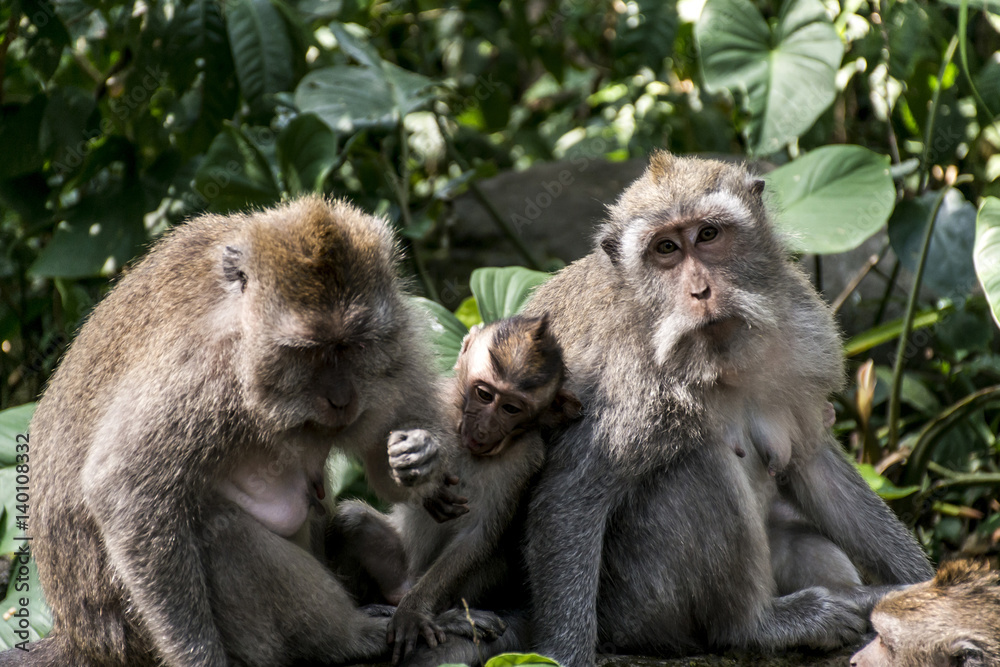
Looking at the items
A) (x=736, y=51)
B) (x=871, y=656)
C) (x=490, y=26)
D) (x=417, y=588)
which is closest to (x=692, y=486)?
(x=871, y=656)

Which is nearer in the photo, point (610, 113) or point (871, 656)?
point (871, 656)

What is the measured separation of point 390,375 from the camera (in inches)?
146

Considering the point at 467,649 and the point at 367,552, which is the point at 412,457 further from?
the point at 367,552

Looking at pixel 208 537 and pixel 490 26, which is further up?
pixel 208 537

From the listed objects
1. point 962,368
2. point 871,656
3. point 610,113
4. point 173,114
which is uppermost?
point 871,656

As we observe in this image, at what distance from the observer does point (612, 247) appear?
4117 mm

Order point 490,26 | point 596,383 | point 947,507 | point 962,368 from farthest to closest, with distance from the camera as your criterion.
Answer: point 490,26 → point 962,368 → point 947,507 → point 596,383

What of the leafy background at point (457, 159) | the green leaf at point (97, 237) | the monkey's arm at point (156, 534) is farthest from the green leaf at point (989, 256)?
the green leaf at point (97, 237)

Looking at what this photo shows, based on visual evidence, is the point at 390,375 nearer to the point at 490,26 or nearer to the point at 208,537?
the point at 208,537

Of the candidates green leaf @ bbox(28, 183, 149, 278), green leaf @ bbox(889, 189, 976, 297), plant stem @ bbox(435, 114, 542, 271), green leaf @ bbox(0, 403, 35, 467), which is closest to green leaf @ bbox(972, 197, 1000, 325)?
green leaf @ bbox(889, 189, 976, 297)

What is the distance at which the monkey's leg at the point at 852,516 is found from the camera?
445 cm

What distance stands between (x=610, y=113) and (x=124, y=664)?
851cm

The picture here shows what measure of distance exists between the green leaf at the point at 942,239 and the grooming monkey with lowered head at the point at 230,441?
3.73 meters

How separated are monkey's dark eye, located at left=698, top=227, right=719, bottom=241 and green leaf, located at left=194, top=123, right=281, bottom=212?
3.04 metres
